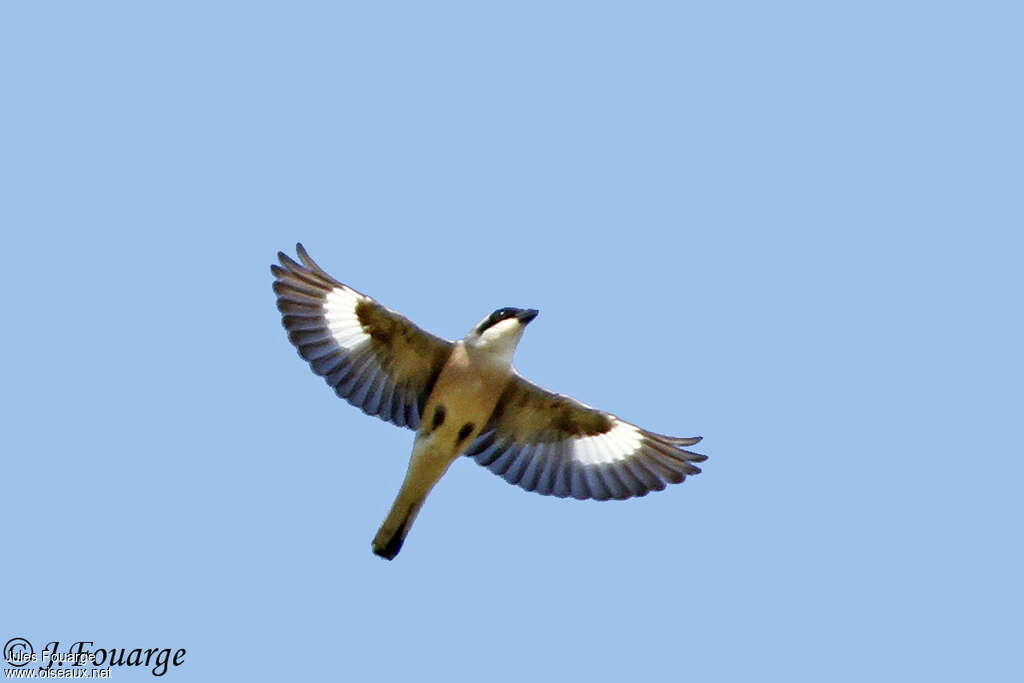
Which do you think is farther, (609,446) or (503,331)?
(609,446)

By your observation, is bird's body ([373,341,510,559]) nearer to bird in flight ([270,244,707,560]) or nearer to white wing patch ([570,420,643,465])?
bird in flight ([270,244,707,560])

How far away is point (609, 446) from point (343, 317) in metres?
2.77

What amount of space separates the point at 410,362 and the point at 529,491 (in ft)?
5.39

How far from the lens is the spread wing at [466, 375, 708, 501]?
19953mm

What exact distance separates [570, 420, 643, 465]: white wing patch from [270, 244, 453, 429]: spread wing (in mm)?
1562

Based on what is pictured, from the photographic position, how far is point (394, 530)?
19.5m

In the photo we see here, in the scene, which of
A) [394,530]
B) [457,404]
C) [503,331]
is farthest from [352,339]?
[394,530]

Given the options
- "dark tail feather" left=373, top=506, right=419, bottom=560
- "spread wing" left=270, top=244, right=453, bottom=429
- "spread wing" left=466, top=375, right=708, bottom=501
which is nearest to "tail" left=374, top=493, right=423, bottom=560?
"dark tail feather" left=373, top=506, right=419, bottom=560

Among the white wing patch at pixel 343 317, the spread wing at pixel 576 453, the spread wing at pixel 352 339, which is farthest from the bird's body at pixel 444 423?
the white wing patch at pixel 343 317

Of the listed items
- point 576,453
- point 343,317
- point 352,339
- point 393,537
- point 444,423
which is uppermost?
point 343,317

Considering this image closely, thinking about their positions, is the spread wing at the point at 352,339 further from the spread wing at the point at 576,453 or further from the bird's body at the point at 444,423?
the spread wing at the point at 576,453

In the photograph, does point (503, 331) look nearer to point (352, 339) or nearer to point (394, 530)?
point (352, 339)

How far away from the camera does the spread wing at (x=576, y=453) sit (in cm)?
1995

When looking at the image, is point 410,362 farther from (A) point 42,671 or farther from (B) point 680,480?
(A) point 42,671
